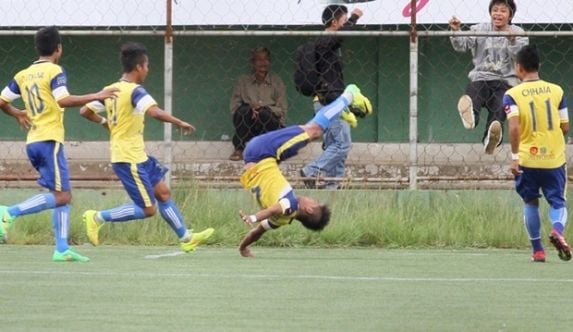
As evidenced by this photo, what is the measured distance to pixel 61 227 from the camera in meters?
12.2

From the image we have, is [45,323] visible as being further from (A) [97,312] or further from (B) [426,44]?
(B) [426,44]

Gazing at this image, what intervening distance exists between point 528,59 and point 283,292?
3.75 m

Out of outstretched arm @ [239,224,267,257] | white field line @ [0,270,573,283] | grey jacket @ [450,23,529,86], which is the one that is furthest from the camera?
grey jacket @ [450,23,529,86]

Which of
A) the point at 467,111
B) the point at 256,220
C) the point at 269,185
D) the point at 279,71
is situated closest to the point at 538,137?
the point at 269,185

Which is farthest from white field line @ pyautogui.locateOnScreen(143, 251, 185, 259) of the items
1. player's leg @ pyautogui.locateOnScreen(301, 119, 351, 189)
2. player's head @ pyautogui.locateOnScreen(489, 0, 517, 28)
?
player's head @ pyautogui.locateOnScreen(489, 0, 517, 28)

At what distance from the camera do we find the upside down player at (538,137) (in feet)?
40.9

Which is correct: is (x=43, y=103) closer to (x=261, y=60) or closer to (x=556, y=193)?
(x=556, y=193)

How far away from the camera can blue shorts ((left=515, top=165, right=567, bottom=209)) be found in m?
12.5

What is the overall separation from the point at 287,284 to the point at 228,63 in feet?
29.6

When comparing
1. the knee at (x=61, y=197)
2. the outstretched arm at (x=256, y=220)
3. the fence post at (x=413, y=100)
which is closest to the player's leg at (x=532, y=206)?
the outstretched arm at (x=256, y=220)

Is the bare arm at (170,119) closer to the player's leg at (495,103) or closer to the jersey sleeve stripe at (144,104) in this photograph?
the jersey sleeve stripe at (144,104)

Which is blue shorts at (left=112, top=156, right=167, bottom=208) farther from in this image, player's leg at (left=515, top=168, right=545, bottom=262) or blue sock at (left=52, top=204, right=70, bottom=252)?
player's leg at (left=515, top=168, right=545, bottom=262)

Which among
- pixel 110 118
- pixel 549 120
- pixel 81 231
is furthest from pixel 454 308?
pixel 81 231

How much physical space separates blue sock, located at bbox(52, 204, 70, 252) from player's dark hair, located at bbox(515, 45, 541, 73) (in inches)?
156
